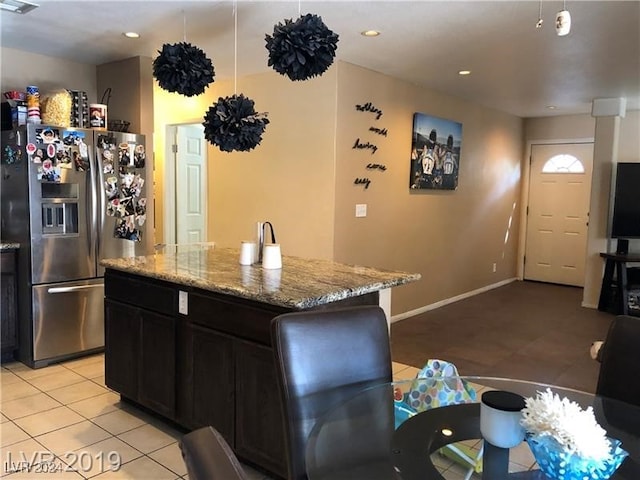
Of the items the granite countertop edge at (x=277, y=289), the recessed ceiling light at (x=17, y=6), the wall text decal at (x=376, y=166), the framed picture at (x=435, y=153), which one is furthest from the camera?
the framed picture at (x=435, y=153)

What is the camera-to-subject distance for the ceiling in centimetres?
306

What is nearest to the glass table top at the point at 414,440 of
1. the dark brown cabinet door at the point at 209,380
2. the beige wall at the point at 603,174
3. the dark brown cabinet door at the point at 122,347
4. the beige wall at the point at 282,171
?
the dark brown cabinet door at the point at 209,380

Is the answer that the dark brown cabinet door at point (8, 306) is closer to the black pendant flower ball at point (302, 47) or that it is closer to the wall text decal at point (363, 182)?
the black pendant flower ball at point (302, 47)

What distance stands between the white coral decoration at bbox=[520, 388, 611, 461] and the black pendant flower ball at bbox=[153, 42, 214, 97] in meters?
2.37

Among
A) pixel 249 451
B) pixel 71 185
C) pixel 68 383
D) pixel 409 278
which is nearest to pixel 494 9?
pixel 409 278

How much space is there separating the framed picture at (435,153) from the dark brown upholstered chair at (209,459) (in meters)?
4.62

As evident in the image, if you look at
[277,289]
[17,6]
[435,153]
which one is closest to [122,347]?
[277,289]

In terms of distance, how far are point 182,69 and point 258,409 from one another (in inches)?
70.2

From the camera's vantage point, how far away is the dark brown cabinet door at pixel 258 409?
2186 mm

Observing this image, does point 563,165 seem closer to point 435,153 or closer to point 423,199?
point 435,153

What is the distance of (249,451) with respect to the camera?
7.59 ft

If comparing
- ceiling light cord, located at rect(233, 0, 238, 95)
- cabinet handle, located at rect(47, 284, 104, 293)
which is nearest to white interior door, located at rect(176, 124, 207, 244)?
ceiling light cord, located at rect(233, 0, 238, 95)

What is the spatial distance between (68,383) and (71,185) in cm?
141


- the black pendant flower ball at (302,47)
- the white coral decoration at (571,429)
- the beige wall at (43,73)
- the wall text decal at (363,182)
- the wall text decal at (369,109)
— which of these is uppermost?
the beige wall at (43,73)
